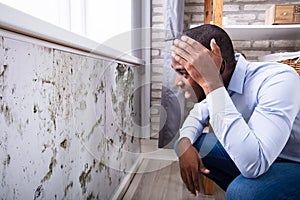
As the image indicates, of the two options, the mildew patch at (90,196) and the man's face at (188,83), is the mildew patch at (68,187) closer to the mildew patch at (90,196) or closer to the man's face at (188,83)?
the mildew patch at (90,196)

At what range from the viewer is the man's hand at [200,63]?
66 cm

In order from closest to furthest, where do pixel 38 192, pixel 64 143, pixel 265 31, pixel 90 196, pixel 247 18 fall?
1. pixel 38 192
2. pixel 64 143
3. pixel 90 196
4. pixel 265 31
5. pixel 247 18

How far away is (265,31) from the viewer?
56.7 inches

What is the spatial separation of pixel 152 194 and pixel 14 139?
1.02 m

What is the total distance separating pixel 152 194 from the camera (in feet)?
4.46

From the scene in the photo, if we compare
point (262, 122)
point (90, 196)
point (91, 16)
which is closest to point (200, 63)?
point (262, 122)

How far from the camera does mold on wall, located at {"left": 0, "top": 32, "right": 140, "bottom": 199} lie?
472 mm

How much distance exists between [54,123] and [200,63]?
41 cm

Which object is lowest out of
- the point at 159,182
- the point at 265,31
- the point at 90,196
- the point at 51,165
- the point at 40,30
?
the point at 159,182

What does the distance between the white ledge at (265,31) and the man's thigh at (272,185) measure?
2.89 ft

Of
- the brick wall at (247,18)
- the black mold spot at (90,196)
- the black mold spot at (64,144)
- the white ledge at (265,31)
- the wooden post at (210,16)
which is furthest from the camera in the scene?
the brick wall at (247,18)

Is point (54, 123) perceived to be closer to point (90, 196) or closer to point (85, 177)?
point (85, 177)

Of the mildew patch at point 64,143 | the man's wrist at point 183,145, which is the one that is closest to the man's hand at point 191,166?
the man's wrist at point 183,145

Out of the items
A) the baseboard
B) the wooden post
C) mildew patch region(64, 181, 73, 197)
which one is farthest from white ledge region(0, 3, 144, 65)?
the baseboard
